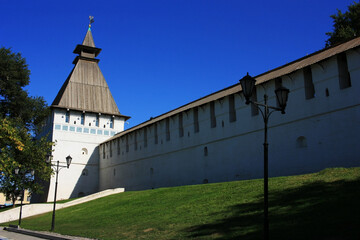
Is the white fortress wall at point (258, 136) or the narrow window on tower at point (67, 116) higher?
the narrow window on tower at point (67, 116)

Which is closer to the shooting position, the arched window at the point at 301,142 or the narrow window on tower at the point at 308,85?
the arched window at the point at 301,142

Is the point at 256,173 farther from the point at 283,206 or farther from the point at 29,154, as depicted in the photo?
the point at 29,154

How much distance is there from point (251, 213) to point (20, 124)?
2773 centimetres

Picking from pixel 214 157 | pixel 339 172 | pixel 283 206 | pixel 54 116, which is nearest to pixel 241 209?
pixel 283 206

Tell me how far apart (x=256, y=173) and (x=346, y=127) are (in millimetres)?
5913

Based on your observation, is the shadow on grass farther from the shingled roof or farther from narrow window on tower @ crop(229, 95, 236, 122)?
the shingled roof

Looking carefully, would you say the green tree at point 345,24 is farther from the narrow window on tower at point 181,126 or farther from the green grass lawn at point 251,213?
the green grass lawn at point 251,213

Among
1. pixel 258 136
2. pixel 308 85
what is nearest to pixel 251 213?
pixel 308 85

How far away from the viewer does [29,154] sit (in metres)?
32.0

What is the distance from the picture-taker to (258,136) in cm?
2119

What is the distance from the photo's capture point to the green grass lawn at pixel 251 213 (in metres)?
8.55

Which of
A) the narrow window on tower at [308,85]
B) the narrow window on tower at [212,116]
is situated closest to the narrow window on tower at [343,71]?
the narrow window on tower at [308,85]

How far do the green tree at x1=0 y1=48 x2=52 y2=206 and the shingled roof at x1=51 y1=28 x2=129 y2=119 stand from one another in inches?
170

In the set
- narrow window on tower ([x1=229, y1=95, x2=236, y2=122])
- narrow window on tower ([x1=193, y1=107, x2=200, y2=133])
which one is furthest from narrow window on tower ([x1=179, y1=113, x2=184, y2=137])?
narrow window on tower ([x1=229, y1=95, x2=236, y2=122])
